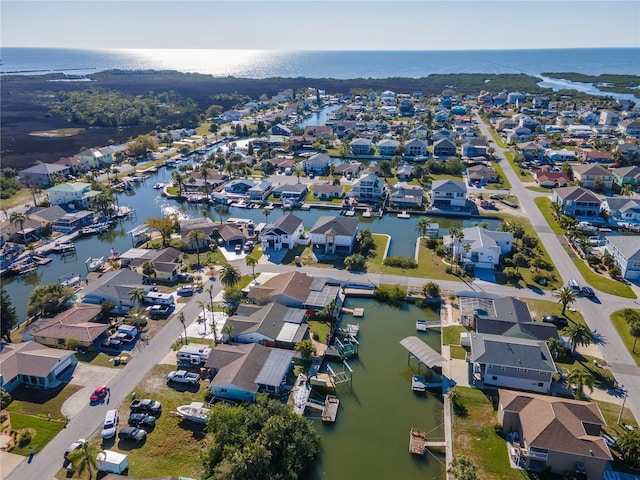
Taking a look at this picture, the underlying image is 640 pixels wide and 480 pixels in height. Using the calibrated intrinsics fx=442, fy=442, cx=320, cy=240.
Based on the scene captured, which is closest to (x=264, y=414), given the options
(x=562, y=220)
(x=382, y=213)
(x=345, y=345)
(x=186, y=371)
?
(x=186, y=371)

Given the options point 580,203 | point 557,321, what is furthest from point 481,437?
point 580,203

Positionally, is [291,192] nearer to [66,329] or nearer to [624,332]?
[66,329]

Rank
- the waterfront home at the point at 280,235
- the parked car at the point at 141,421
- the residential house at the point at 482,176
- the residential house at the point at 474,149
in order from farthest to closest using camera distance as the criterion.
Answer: the residential house at the point at 474,149, the residential house at the point at 482,176, the waterfront home at the point at 280,235, the parked car at the point at 141,421

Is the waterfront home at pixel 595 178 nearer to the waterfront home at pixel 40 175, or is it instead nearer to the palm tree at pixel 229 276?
the palm tree at pixel 229 276

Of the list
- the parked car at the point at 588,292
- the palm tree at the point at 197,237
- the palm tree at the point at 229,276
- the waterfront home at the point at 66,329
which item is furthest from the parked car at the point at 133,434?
the parked car at the point at 588,292

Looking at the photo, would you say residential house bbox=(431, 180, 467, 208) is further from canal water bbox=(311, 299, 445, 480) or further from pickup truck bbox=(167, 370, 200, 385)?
pickup truck bbox=(167, 370, 200, 385)

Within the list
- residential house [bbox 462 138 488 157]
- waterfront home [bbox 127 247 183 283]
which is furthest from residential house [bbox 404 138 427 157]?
waterfront home [bbox 127 247 183 283]
